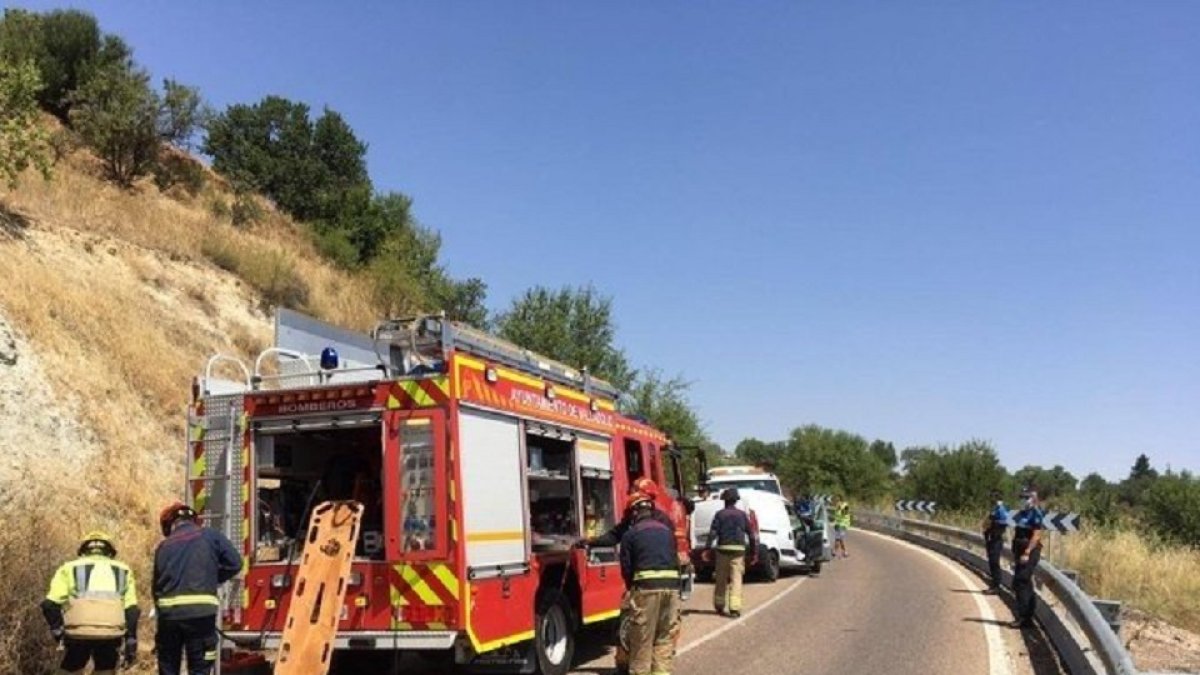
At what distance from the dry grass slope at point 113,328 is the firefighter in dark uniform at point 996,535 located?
1282 centimetres

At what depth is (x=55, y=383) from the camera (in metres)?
13.8

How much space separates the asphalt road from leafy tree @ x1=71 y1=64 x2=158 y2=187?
19.4 metres

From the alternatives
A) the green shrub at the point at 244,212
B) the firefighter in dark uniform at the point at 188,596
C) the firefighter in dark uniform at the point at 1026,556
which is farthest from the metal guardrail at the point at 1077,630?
the green shrub at the point at 244,212

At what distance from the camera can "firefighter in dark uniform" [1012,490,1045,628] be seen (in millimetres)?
12828

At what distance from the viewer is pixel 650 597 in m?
8.72

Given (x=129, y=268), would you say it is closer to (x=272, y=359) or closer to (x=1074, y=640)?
(x=272, y=359)

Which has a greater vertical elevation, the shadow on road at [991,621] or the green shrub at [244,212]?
the green shrub at [244,212]

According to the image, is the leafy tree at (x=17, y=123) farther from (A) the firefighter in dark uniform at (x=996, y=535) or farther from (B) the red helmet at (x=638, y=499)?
(A) the firefighter in dark uniform at (x=996, y=535)

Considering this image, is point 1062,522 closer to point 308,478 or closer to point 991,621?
point 991,621

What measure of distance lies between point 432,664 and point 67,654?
140 inches

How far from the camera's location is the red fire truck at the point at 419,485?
7918 mm

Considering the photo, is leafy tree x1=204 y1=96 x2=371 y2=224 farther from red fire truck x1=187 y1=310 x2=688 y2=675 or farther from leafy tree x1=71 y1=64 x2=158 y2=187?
red fire truck x1=187 y1=310 x2=688 y2=675

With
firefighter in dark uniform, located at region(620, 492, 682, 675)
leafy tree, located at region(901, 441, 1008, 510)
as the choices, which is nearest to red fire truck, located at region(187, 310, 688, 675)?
firefighter in dark uniform, located at region(620, 492, 682, 675)

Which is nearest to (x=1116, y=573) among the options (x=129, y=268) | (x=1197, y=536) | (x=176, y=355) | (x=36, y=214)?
(x=176, y=355)
